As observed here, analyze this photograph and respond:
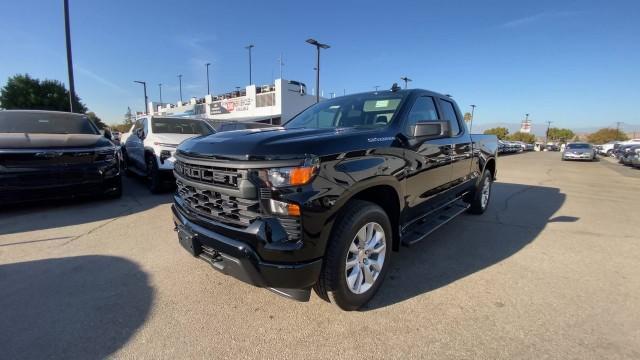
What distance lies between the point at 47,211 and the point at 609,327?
24.0 feet

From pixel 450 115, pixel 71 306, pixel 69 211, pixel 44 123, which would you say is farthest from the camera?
pixel 44 123

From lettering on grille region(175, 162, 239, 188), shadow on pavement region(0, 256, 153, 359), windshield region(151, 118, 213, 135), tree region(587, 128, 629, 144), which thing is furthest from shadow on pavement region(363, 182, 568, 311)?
tree region(587, 128, 629, 144)

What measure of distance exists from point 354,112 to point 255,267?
203 centimetres

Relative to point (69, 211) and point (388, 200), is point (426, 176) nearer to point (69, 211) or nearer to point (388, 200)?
point (388, 200)

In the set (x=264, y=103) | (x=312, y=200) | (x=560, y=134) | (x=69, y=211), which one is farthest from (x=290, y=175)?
(x=560, y=134)

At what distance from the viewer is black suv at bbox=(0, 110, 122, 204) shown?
4648 mm

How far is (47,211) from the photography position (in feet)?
17.0

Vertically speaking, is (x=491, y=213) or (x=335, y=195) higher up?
(x=335, y=195)

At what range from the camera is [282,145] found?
2143 millimetres

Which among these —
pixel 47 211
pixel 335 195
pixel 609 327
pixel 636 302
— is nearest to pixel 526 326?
pixel 609 327

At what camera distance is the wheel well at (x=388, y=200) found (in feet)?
8.73

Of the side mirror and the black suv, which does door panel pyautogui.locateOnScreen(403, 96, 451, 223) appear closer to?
the side mirror

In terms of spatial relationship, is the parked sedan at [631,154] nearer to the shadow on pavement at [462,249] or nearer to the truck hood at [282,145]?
the shadow on pavement at [462,249]

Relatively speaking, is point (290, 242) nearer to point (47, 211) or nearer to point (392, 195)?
point (392, 195)
